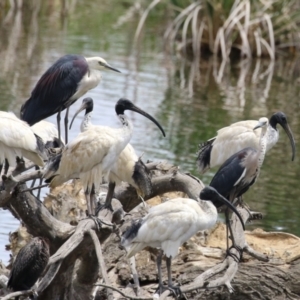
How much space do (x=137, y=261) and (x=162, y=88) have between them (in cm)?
1362

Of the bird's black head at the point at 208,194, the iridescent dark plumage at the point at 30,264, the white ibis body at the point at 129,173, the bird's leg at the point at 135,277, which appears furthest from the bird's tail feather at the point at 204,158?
the iridescent dark plumage at the point at 30,264

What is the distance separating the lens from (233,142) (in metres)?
11.1

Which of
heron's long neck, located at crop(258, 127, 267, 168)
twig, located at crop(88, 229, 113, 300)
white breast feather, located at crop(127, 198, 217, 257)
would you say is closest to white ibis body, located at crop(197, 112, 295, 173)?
heron's long neck, located at crop(258, 127, 267, 168)

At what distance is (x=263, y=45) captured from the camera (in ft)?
95.2

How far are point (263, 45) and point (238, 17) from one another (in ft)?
5.19

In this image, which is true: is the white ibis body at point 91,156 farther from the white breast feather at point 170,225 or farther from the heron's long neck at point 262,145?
the heron's long neck at point 262,145

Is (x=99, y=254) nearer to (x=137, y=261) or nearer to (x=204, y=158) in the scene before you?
(x=137, y=261)

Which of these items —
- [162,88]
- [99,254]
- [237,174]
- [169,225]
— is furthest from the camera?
[162,88]

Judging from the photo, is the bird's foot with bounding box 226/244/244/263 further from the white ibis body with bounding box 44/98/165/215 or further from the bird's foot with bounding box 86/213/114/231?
the white ibis body with bounding box 44/98/165/215

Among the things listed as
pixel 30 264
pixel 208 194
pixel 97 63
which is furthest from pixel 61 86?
pixel 208 194

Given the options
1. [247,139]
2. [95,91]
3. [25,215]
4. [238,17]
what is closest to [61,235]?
[25,215]

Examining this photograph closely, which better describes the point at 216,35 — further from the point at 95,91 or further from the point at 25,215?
the point at 25,215

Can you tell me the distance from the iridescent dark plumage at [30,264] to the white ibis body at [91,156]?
69 cm

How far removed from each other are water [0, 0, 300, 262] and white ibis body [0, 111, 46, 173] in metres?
2.51
